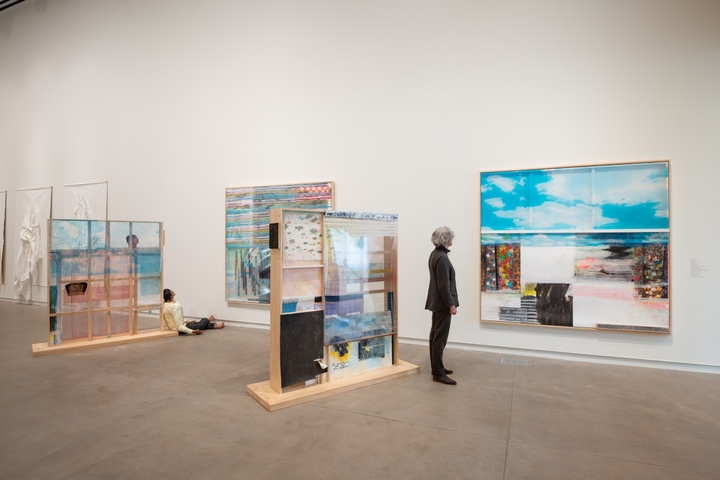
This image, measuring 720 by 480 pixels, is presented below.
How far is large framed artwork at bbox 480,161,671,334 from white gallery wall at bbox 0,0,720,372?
16 centimetres

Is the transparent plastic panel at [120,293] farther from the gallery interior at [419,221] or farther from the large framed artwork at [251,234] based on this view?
the large framed artwork at [251,234]

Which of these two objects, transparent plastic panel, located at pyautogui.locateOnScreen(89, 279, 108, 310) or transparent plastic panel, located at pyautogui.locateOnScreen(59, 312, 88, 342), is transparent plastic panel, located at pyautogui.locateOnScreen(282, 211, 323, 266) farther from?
transparent plastic panel, located at pyautogui.locateOnScreen(59, 312, 88, 342)

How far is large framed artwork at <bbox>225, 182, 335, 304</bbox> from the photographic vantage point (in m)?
6.77

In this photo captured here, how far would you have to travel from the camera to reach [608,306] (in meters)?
4.95

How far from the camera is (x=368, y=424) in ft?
11.1

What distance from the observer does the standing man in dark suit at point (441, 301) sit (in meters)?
4.34

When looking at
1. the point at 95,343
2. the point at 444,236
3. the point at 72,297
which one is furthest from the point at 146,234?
the point at 444,236

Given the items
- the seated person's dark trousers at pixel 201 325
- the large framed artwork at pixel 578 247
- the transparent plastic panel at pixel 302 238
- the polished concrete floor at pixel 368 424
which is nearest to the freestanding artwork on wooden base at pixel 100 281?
the seated person's dark trousers at pixel 201 325

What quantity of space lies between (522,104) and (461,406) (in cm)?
378

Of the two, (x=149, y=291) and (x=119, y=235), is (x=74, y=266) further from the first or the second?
(x=149, y=291)

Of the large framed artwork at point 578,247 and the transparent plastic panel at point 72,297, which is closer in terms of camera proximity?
the large framed artwork at point 578,247

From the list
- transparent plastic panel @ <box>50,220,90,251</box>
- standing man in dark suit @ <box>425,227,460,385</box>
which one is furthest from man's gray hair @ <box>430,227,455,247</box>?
transparent plastic panel @ <box>50,220,90,251</box>

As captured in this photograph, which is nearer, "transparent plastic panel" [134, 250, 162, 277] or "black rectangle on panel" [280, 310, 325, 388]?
"black rectangle on panel" [280, 310, 325, 388]

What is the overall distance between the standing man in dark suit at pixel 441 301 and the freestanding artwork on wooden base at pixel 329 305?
1.34 ft
